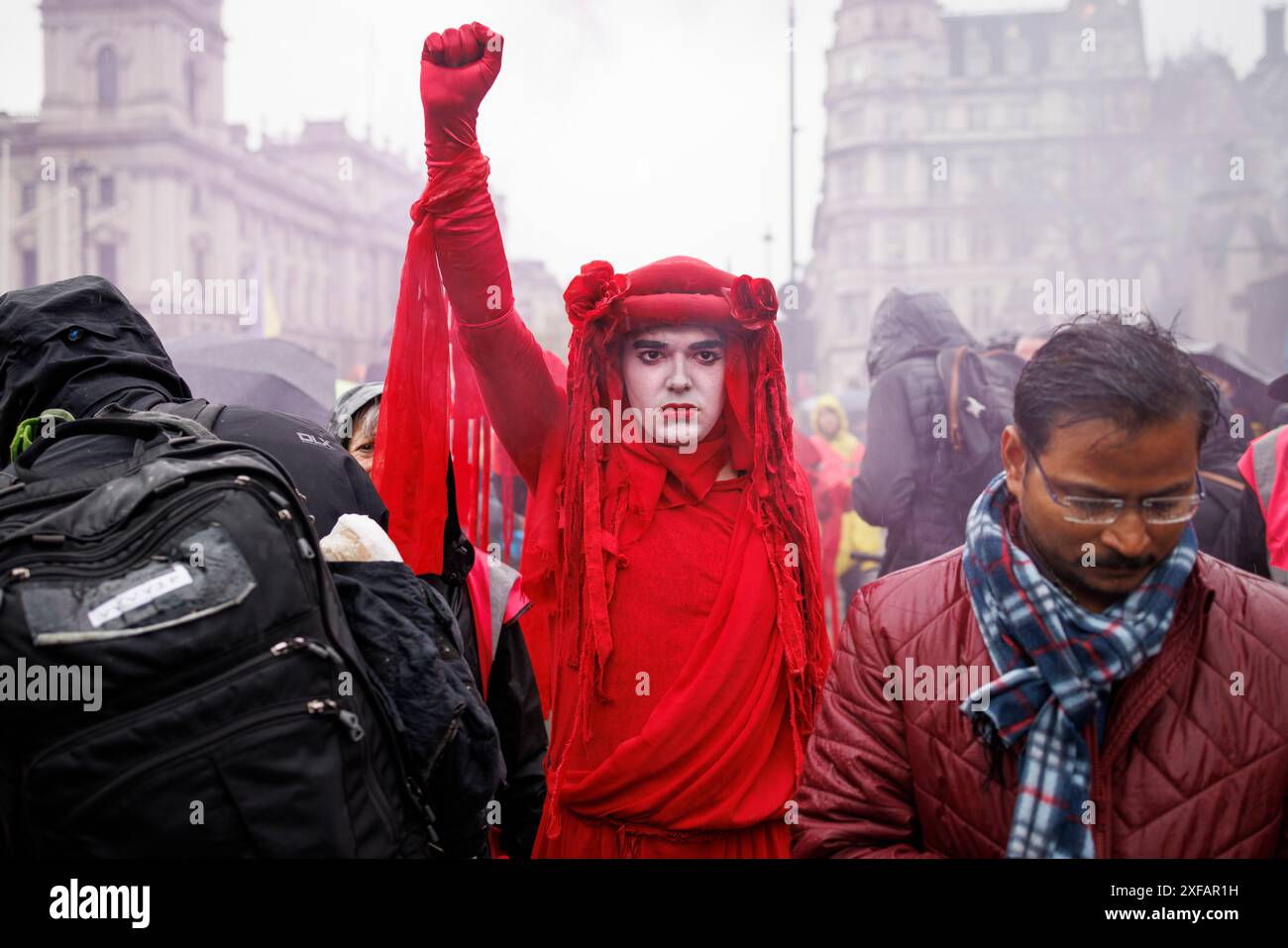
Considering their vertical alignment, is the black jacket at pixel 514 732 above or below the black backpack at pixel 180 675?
below

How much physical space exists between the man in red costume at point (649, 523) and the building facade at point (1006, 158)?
36892mm

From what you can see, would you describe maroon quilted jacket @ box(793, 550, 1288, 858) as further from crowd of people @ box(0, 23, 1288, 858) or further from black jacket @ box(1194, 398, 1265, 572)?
black jacket @ box(1194, 398, 1265, 572)

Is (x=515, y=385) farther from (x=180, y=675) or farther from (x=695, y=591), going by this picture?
(x=180, y=675)

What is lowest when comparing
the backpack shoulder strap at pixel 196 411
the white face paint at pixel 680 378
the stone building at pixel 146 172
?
the backpack shoulder strap at pixel 196 411

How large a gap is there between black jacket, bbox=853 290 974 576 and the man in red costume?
197 cm

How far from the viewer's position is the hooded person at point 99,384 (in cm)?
203

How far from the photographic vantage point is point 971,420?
452 cm

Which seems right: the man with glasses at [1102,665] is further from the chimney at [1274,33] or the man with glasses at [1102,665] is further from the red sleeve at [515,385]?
the chimney at [1274,33]

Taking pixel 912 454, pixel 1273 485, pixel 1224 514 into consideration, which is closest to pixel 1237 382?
pixel 912 454

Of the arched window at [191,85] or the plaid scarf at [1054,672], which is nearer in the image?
the plaid scarf at [1054,672]

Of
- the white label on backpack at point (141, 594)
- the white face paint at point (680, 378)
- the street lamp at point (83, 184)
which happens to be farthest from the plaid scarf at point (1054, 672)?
the street lamp at point (83, 184)

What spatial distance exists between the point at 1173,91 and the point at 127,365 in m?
46.2

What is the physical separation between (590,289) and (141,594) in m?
1.66
